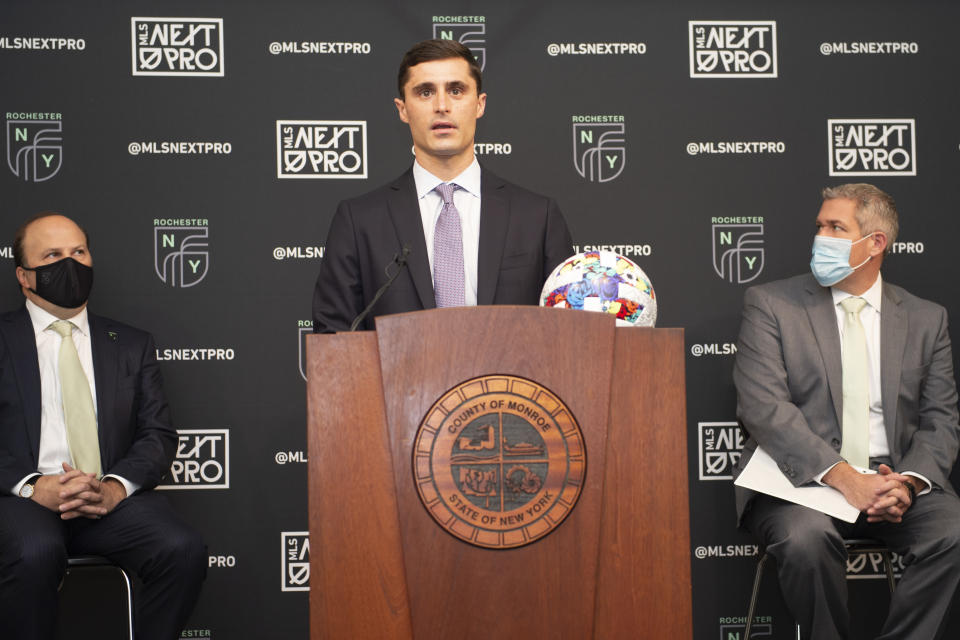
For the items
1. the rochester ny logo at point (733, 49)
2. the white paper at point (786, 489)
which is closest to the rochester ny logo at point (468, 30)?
the rochester ny logo at point (733, 49)

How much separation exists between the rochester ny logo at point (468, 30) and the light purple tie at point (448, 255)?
125 cm

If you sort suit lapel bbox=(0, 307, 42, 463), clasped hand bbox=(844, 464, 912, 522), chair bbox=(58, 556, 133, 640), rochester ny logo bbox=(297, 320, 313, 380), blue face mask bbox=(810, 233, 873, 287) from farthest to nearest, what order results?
rochester ny logo bbox=(297, 320, 313, 380)
chair bbox=(58, 556, 133, 640)
blue face mask bbox=(810, 233, 873, 287)
suit lapel bbox=(0, 307, 42, 463)
clasped hand bbox=(844, 464, 912, 522)

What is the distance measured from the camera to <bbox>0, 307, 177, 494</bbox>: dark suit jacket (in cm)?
329

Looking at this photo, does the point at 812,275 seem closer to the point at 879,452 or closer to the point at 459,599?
the point at 879,452

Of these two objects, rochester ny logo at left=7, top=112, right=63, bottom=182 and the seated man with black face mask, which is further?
rochester ny logo at left=7, top=112, right=63, bottom=182

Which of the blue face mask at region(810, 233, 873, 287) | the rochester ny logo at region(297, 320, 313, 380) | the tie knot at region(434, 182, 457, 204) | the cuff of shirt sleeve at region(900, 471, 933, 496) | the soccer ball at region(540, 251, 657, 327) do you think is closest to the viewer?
the soccer ball at region(540, 251, 657, 327)

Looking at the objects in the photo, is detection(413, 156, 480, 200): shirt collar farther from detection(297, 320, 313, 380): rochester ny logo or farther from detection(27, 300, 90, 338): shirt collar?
detection(27, 300, 90, 338): shirt collar

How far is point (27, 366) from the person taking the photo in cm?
336

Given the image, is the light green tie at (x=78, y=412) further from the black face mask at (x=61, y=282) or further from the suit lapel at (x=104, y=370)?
the black face mask at (x=61, y=282)

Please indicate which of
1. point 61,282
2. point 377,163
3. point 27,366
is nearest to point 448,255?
point 377,163

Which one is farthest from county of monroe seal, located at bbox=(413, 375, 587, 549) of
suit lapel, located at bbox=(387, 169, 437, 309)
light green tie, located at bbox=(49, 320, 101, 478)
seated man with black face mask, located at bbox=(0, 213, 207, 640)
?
light green tie, located at bbox=(49, 320, 101, 478)

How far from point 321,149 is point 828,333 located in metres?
2.11

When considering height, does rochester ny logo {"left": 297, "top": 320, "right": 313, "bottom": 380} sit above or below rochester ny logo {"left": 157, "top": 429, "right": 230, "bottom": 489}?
above

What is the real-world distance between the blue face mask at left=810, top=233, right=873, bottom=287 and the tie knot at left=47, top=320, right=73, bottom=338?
2711 mm
